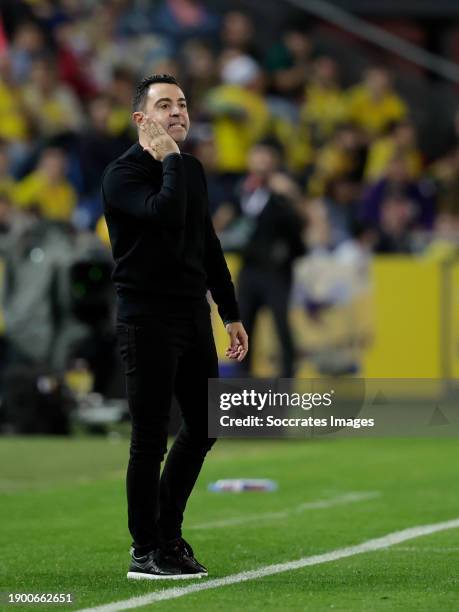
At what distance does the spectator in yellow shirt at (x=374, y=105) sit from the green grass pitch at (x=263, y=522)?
8.27m

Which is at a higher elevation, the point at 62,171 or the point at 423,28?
the point at 423,28

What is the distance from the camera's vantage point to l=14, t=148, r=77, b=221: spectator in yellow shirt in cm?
2002

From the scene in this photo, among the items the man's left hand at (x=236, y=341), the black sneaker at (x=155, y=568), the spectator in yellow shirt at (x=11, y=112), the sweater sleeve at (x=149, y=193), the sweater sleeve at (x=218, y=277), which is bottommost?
the black sneaker at (x=155, y=568)

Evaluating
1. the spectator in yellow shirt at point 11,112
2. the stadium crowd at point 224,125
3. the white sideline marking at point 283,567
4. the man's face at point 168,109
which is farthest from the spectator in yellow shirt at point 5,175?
the man's face at point 168,109

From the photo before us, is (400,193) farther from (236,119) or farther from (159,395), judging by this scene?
(159,395)

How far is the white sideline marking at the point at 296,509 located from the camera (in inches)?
384

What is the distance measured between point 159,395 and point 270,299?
10.5 meters

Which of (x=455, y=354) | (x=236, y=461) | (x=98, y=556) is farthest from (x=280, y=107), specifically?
(x=98, y=556)

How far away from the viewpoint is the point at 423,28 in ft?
85.3

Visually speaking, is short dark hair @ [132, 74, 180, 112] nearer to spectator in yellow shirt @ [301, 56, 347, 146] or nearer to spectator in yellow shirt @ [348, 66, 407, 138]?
spectator in yellow shirt @ [301, 56, 347, 146]

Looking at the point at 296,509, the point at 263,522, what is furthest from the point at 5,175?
the point at 263,522

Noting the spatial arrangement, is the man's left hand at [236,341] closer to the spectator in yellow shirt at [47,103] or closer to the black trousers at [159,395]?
the black trousers at [159,395]

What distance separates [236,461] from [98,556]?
5.96m

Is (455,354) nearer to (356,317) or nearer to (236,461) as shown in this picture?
(356,317)
